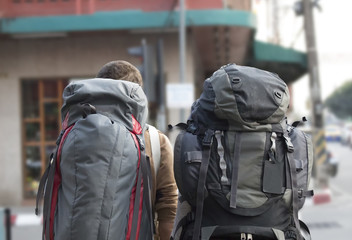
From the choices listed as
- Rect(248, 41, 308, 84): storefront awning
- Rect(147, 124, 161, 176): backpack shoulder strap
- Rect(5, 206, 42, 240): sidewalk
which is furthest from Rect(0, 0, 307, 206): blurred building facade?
Rect(147, 124, 161, 176): backpack shoulder strap

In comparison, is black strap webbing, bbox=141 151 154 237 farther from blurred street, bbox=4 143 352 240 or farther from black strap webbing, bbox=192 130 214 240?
blurred street, bbox=4 143 352 240

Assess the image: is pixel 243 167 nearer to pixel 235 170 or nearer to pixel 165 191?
pixel 235 170

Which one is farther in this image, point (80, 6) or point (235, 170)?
point (80, 6)

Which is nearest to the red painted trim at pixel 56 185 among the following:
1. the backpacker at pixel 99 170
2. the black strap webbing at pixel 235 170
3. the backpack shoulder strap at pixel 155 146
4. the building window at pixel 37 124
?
the backpacker at pixel 99 170

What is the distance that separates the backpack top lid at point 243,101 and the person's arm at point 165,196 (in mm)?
475

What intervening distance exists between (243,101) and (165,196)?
773 millimetres

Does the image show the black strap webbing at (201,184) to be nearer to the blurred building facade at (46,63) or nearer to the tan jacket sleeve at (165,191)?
the tan jacket sleeve at (165,191)

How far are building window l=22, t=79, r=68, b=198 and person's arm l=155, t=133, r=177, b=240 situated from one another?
1034 cm

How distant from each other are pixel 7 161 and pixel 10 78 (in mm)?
1964

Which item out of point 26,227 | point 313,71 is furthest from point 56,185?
point 313,71

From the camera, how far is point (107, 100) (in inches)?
95.9

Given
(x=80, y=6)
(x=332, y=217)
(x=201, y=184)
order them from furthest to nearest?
(x=80, y=6) → (x=332, y=217) → (x=201, y=184)

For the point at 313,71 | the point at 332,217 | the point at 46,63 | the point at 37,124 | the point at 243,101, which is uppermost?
the point at 46,63

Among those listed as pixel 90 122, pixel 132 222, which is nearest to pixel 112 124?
pixel 90 122
